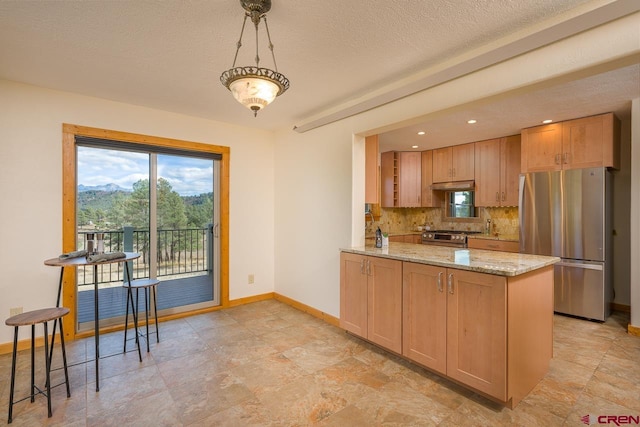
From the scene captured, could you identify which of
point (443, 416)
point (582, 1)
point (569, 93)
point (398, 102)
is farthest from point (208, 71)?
point (569, 93)

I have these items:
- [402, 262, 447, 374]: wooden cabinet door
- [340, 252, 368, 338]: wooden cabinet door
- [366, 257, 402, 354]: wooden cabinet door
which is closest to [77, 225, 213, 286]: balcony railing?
[340, 252, 368, 338]: wooden cabinet door

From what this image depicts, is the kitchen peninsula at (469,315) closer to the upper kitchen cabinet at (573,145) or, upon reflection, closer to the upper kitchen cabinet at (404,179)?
the upper kitchen cabinet at (573,145)

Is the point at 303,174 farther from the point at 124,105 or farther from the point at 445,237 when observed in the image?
the point at 445,237

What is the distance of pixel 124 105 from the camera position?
3473 mm

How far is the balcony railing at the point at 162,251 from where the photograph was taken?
142 inches

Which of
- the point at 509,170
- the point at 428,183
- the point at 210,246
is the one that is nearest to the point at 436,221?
the point at 428,183

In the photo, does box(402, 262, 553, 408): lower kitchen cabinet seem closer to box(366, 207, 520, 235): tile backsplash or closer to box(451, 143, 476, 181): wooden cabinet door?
box(366, 207, 520, 235): tile backsplash

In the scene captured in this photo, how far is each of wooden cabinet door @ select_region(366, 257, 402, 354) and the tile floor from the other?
0.68 feet

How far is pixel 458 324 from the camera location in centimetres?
220

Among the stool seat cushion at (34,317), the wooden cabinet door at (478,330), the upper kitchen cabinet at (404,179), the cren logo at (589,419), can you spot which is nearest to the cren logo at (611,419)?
the cren logo at (589,419)

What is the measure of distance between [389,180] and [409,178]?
0.38 meters

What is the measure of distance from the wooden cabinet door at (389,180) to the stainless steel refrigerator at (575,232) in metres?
2.17

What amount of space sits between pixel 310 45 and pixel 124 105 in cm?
252

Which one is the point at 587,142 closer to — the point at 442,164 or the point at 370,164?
the point at 442,164
